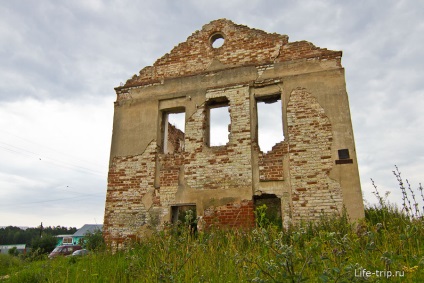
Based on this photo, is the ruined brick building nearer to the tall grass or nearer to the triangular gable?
the triangular gable

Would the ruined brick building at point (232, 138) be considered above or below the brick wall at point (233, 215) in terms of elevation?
above

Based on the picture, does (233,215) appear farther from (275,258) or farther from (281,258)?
(281,258)

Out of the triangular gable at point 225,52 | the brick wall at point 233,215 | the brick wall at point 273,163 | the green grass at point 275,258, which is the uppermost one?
the triangular gable at point 225,52

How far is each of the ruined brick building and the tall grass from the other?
90 centimetres

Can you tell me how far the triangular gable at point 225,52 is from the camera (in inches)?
345

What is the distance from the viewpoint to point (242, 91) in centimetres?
881

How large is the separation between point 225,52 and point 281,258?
7.72m

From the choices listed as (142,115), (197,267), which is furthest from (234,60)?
(197,267)

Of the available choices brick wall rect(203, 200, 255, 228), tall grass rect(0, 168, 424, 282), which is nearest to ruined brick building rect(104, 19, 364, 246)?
brick wall rect(203, 200, 255, 228)

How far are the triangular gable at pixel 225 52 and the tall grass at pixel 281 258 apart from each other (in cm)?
440

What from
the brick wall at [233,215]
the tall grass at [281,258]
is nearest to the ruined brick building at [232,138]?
the brick wall at [233,215]

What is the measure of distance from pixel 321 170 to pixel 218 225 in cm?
280

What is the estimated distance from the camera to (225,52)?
30.9 feet

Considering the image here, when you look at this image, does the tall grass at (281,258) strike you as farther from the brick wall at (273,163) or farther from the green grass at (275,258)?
the brick wall at (273,163)
